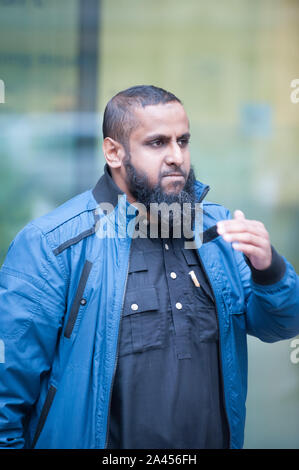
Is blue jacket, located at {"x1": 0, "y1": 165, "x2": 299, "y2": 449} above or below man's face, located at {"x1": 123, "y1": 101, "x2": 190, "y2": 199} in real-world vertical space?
below

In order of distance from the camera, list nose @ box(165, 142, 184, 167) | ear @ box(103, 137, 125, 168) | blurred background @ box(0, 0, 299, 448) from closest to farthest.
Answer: nose @ box(165, 142, 184, 167), ear @ box(103, 137, 125, 168), blurred background @ box(0, 0, 299, 448)

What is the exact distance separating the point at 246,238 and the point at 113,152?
30.9 inches

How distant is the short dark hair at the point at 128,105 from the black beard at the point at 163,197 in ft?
0.36

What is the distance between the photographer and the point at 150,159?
2.48 metres

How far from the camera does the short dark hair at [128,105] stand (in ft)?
8.29

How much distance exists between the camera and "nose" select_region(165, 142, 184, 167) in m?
2.45

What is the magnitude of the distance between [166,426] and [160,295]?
0.49 meters

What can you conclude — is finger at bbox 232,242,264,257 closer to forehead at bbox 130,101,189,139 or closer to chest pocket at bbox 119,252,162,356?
chest pocket at bbox 119,252,162,356

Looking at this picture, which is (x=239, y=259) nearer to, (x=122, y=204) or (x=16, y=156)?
(x=122, y=204)

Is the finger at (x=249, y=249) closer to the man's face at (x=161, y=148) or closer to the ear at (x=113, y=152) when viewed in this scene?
the man's face at (x=161, y=148)

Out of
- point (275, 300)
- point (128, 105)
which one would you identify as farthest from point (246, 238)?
point (128, 105)

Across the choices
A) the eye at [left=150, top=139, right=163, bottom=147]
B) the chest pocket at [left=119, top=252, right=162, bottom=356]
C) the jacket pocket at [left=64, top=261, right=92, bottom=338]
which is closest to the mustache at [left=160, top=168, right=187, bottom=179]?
the eye at [left=150, top=139, right=163, bottom=147]

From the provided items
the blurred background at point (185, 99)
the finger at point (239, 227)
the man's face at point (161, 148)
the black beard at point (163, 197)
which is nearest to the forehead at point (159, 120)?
the man's face at point (161, 148)
